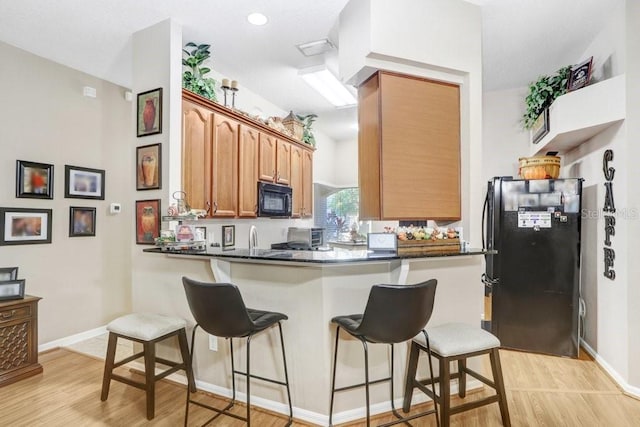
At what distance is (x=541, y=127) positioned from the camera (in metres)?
3.47

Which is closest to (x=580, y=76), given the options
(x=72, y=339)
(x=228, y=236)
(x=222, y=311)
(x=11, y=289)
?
(x=222, y=311)

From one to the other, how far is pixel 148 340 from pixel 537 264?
3245 mm

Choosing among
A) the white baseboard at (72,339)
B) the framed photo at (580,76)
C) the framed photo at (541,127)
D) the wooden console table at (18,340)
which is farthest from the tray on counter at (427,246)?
the white baseboard at (72,339)

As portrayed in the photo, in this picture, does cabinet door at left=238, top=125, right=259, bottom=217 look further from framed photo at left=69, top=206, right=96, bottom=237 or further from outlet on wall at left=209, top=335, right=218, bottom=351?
framed photo at left=69, top=206, right=96, bottom=237

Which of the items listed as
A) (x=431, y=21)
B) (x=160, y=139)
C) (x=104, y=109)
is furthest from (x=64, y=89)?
(x=431, y=21)

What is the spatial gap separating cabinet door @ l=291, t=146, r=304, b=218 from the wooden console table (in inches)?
114

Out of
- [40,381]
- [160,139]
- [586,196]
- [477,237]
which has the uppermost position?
[160,139]

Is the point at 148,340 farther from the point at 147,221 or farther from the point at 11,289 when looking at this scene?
the point at 11,289

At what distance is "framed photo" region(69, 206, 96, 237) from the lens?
11.5ft

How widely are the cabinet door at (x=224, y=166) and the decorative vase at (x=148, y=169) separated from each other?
0.57m

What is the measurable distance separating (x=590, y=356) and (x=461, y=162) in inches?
87.2

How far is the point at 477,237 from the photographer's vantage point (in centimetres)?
263

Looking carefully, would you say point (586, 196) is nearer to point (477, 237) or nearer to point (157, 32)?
point (477, 237)

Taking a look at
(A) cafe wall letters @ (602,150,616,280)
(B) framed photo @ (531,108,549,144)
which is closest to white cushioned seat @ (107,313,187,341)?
(A) cafe wall letters @ (602,150,616,280)
